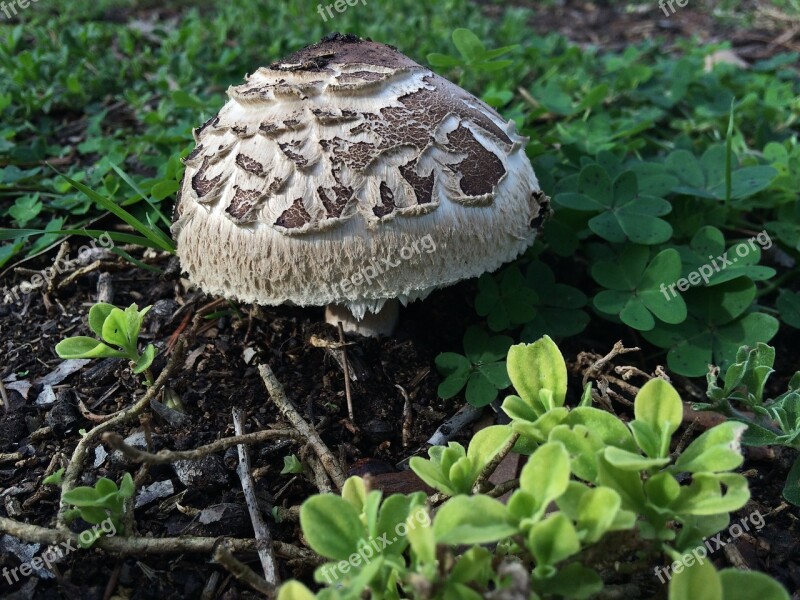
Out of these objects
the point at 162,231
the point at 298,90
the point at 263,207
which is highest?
the point at 298,90

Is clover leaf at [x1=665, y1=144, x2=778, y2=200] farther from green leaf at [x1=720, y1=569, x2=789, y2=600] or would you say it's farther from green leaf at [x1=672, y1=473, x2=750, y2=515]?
green leaf at [x1=720, y1=569, x2=789, y2=600]

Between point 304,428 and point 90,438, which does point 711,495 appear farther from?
point 90,438

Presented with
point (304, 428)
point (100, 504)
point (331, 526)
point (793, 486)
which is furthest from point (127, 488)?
point (793, 486)

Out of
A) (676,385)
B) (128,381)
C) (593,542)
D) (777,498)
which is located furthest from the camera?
(676,385)

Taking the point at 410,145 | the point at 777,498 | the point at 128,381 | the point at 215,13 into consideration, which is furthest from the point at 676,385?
the point at 215,13

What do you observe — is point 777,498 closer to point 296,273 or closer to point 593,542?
point 593,542
